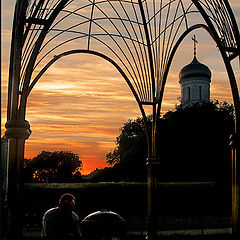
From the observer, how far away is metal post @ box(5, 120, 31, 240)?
7.96 metres

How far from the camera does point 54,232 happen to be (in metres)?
8.15

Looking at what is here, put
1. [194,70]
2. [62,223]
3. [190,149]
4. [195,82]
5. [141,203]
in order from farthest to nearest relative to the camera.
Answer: [195,82]
[194,70]
[190,149]
[141,203]
[62,223]

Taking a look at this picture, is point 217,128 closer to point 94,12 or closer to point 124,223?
point 94,12

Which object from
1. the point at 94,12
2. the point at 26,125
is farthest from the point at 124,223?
the point at 94,12

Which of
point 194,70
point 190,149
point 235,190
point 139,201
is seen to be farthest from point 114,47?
point 194,70

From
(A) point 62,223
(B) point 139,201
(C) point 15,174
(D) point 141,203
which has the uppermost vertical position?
(C) point 15,174

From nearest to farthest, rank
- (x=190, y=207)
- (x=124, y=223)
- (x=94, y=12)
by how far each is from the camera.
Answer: (x=124, y=223), (x=94, y=12), (x=190, y=207)

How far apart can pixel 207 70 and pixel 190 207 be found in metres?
53.1

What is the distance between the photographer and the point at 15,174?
8062 mm

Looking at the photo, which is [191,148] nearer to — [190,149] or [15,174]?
[190,149]

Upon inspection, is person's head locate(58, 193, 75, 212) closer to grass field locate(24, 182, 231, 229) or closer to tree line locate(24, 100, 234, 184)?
grass field locate(24, 182, 231, 229)

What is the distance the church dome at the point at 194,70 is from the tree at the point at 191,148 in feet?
66.4

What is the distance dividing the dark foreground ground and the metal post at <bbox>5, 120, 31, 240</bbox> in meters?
12.6

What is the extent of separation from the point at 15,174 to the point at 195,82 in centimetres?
7515
